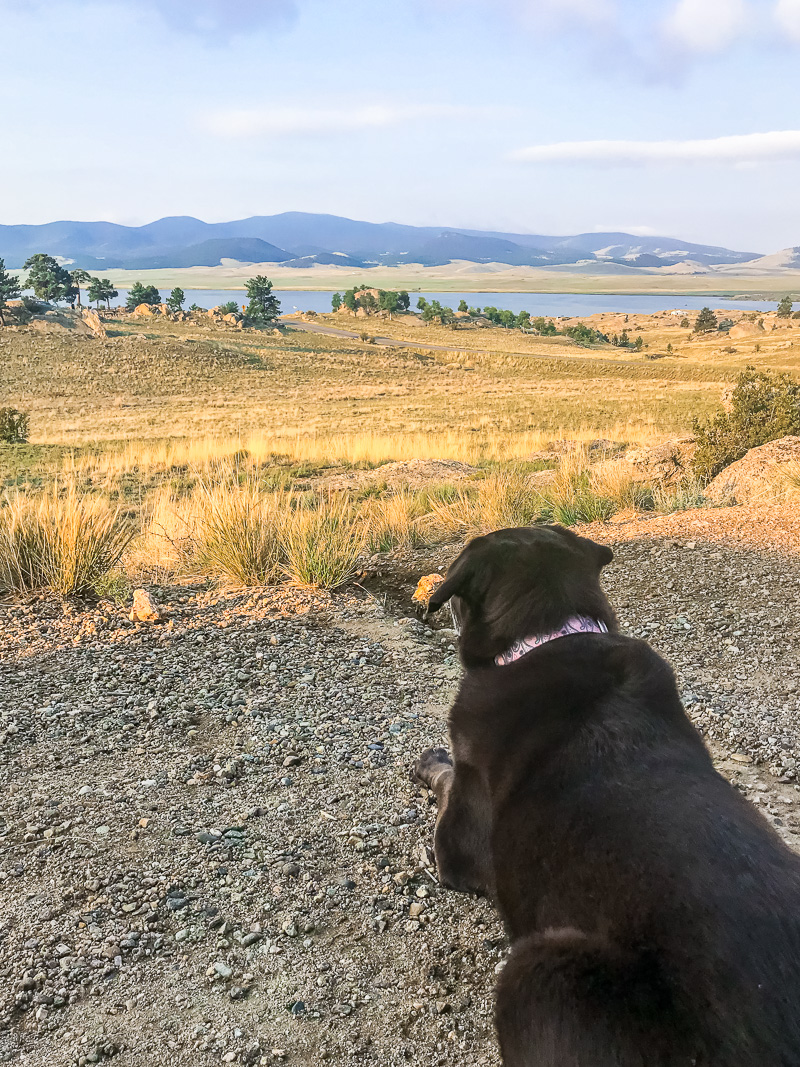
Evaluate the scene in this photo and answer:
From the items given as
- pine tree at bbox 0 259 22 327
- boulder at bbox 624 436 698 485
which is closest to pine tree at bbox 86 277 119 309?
pine tree at bbox 0 259 22 327

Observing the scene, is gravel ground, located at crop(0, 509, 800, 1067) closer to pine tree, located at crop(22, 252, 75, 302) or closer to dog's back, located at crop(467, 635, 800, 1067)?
dog's back, located at crop(467, 635, 800, 1067)

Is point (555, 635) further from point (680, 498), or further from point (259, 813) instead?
point (680, 498)

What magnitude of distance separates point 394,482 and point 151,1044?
502 inches

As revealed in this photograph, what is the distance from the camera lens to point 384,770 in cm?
417

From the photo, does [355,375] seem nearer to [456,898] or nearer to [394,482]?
[394,482]

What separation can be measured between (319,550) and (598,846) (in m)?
5.37

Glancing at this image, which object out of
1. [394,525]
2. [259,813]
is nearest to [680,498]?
[394,525]

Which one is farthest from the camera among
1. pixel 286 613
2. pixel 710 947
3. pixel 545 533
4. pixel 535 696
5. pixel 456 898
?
pixel 286 613

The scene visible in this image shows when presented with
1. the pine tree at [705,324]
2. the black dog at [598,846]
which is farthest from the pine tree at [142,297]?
the black dog at [598,846]

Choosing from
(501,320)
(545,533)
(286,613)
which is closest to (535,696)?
(545,533)

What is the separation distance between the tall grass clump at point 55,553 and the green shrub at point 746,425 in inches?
341

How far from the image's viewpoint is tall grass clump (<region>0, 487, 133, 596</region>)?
658 cm

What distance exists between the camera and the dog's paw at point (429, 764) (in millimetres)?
3879

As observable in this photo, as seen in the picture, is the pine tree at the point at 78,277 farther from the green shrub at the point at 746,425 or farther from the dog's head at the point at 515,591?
the dog's head at the point at 515,591
